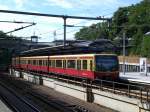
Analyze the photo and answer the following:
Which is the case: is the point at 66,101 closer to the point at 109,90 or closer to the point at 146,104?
the point at 109,90

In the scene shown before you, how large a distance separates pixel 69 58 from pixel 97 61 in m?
6.64

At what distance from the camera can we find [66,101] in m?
33.8

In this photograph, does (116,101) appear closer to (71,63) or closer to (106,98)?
(106,98)

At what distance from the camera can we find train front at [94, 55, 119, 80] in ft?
131

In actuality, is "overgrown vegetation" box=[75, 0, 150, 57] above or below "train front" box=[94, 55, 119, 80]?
above

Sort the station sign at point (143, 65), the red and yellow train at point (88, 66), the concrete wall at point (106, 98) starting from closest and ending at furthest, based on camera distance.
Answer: the concrete wall at point (106, 98) → the red and yellow train at point (88, 66) → the station sign at point (143, 65)

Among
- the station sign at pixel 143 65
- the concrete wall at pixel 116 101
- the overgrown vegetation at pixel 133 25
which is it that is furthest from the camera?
the overgrown vegetation at pixel 133 25

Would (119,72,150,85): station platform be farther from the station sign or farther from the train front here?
the train front

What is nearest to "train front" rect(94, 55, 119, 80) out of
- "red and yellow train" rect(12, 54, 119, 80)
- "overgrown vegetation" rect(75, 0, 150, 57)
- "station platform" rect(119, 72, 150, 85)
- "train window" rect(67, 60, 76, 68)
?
"red and yellow train" rect(12, 54, 119, 80)

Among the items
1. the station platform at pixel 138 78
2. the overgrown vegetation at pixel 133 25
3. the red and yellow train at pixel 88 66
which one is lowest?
the station platform at pixel 138 78

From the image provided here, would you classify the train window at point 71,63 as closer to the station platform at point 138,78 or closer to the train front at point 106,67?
the train front at point 106,67

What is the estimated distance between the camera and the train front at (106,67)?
1566 inches

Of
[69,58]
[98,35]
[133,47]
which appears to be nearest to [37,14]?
[69,58]

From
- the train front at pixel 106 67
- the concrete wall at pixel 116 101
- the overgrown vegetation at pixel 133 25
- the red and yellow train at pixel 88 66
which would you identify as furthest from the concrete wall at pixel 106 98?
the overgrown vegetation at pixel 133 25
